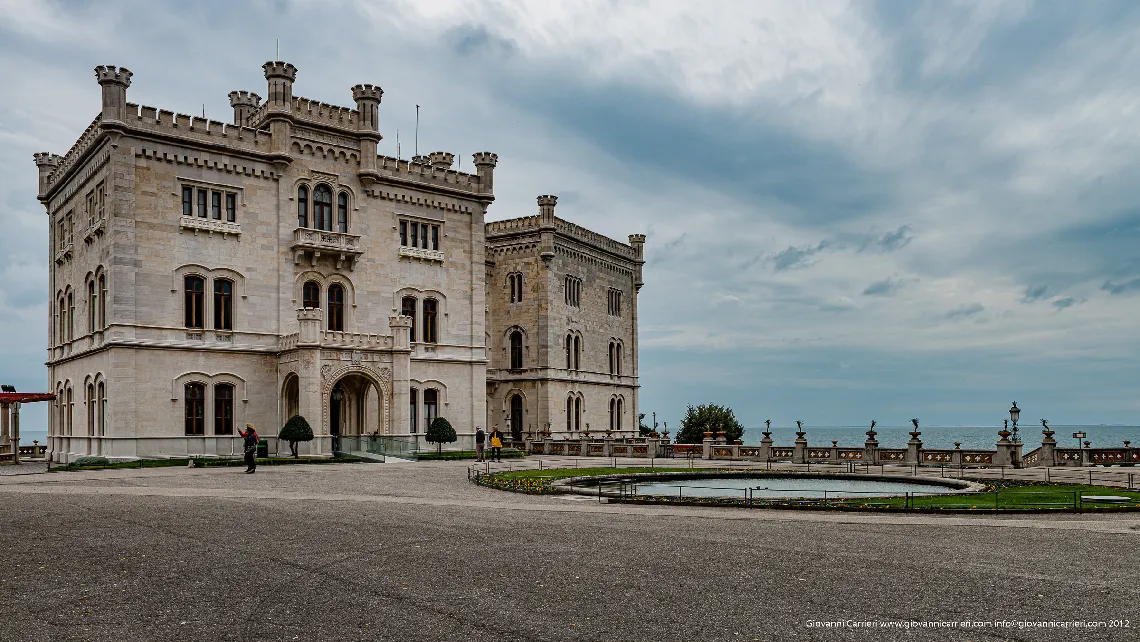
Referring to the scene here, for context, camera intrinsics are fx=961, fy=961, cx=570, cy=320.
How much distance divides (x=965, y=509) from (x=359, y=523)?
12172mm

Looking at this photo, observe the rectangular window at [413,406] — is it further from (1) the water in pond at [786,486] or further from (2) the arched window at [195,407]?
(1) the water in pond at [786,486]

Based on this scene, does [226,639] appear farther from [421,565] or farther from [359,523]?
[359,523]

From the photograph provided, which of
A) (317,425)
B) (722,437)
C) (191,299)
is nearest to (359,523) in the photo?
(317,425)

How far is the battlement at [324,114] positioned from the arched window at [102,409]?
15362 millimetres

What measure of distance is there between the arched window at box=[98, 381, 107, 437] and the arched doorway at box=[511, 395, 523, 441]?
27.0 metres

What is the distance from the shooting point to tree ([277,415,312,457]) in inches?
1635

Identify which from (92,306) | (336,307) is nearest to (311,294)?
(336,307)

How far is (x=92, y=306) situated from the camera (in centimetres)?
4356

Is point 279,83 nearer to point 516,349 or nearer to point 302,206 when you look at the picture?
point 302,206

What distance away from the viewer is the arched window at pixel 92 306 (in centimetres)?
4291

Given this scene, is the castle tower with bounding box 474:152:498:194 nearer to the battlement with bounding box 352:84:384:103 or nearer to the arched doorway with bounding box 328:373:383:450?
the battlement with bounding box 352:84:384:103

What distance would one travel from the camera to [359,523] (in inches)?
699

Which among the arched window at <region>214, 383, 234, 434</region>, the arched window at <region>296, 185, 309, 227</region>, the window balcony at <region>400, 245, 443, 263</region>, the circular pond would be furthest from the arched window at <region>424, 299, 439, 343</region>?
the circular pond

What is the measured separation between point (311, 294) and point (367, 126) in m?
9.13
